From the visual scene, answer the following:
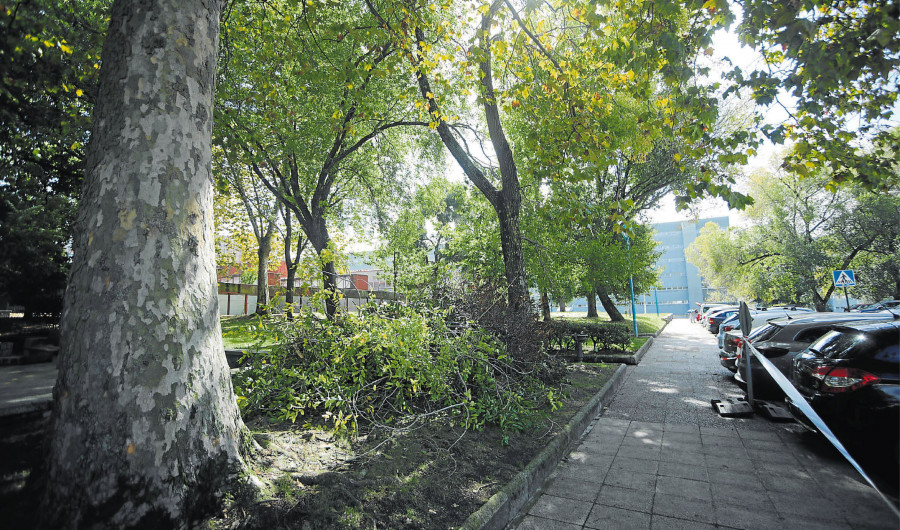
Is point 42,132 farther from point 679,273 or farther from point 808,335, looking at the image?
point 679,273

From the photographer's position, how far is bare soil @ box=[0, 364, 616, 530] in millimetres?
2779

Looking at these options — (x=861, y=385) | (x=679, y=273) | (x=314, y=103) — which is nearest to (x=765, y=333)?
(x=861, y=385)

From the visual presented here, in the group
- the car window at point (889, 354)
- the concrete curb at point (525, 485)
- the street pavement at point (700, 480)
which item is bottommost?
the street pavement at point (700, 480)

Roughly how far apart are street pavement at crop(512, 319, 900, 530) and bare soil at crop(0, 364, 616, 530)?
581mm

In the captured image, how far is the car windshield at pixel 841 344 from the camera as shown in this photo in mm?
4340

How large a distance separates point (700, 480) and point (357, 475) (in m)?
3.57

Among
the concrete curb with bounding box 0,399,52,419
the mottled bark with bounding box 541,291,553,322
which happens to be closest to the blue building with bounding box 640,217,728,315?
the mottled bark with bounding box 541,291,553,322

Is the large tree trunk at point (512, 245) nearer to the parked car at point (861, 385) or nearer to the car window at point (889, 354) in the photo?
the parked car at point (861, 385)

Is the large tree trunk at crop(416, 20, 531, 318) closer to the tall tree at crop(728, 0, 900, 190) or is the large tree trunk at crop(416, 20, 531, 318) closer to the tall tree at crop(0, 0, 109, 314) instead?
the tall tree at crop(728, 0, 900, 190)

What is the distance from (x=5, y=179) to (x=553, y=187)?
1625 cm

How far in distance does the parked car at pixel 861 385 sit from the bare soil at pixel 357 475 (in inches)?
115

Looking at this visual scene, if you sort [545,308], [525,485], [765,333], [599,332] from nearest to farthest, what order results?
[525,485]
[765,333]
[545,308]
[599,332]

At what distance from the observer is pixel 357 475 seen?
140 inches

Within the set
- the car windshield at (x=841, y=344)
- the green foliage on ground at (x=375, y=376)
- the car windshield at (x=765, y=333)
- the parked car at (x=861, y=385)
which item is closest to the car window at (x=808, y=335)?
the car windshield at (x=765, y=333)
